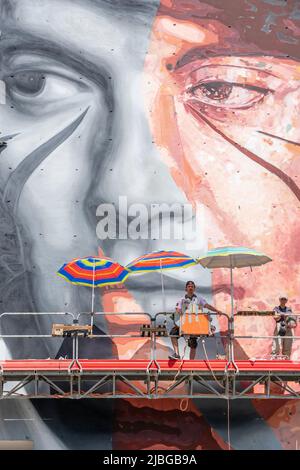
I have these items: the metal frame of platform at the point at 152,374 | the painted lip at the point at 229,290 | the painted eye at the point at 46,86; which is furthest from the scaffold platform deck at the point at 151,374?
the painted eye at the point at 46,86

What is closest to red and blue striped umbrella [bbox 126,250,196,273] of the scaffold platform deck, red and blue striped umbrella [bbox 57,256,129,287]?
red and blue striped umbrella [bbox 57,256,129,287]

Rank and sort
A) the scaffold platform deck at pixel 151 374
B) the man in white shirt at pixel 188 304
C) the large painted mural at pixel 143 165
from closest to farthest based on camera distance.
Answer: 1. the scaffold platform deck at pixel 151 374
2. the man in white shirt at pixel 188 304
3. the large painted mural at pixel 143 165

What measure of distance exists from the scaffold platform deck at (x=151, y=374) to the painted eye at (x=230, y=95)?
4971mm

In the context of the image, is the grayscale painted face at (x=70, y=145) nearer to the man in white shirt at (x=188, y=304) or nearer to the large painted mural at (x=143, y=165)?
the large painted mural at (x=143, y=165)

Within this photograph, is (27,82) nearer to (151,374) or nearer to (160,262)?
(160,262)

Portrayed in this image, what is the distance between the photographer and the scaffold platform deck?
17.7 meters

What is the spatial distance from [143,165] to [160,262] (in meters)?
2.38

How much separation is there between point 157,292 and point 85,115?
3.53 m

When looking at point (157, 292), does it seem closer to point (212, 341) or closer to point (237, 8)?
point (212, 341)

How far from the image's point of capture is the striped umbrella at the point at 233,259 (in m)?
18.0

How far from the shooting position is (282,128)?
2033 cm

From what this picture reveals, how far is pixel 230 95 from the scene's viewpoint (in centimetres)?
2048

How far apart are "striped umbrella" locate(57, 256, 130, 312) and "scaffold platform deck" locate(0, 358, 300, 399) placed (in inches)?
56.0

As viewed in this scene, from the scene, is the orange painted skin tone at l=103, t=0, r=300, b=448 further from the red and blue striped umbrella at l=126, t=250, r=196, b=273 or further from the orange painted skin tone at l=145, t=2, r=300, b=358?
the red and blue striped umbrella at l=126, t=250, r=196, b=273
